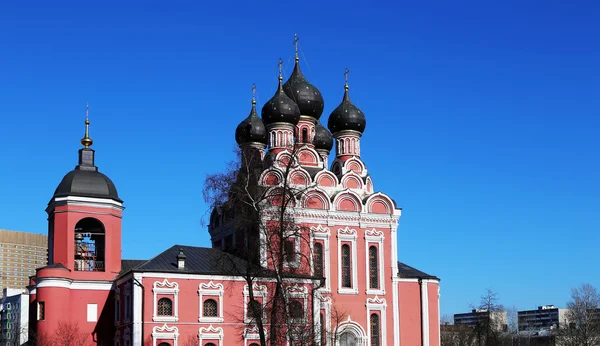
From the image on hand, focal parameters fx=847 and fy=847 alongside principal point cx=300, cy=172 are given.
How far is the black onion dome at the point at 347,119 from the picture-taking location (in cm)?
4219

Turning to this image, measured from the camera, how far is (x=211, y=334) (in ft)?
108

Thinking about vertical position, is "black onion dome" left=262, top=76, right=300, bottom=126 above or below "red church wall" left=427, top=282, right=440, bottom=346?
above

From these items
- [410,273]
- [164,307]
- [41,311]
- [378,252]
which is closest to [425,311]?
[410,273]

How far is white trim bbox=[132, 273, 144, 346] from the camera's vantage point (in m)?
31.9

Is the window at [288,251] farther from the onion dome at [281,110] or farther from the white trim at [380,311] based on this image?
the onion dome at [281,110]

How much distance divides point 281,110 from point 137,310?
12754 millimetres

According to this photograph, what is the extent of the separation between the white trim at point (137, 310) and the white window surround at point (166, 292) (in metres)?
0.53

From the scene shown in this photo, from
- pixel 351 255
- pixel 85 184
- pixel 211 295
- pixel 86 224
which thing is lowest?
pixel 211 295

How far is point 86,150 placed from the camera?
122 feet

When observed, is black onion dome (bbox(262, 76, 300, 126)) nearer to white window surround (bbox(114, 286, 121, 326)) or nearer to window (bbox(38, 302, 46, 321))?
white window surround (bbox(114, 286, 121, 326))

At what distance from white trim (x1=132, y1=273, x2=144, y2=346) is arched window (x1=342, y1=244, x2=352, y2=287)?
32.4ft

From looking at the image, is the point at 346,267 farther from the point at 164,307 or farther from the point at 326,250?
the point at 164,307

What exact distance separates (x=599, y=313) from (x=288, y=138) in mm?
37736

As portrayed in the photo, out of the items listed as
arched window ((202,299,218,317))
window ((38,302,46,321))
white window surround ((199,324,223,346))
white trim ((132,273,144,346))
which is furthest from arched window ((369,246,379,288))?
window ((38,302,46,321))
